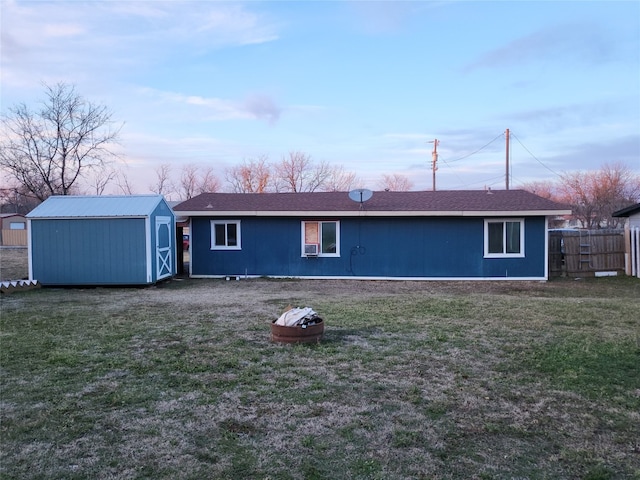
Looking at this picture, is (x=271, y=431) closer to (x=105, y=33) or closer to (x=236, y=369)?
(x=236, y=369)

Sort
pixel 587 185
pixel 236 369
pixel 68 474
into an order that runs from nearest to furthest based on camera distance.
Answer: pixel 68 474
pixel 236 369
pixel 587 185

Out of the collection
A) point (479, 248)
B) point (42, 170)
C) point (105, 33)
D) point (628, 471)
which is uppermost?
point (105, 33)

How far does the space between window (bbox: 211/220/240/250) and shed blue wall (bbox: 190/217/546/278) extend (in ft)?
0.44

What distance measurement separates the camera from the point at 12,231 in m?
39.0

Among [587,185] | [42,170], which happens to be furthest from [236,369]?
[587,185]

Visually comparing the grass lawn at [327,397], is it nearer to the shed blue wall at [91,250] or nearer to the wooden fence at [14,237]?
the shed blue wall at [91,250]

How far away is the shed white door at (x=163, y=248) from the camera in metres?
13.4

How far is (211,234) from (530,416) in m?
→ 12.5

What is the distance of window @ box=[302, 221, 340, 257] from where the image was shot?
14867 mm

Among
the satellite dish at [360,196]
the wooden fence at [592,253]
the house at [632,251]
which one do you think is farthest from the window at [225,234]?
the house at [632,251]

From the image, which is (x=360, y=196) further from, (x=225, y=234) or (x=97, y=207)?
(x=97, y=207)

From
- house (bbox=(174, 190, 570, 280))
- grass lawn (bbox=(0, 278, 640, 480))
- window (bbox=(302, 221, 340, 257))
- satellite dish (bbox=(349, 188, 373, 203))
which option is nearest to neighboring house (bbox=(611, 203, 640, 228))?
house (bbox=(174, 190, 570, 280))

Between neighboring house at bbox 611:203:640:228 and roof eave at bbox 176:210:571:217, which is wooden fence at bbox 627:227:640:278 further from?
roof eave at bbox 176:210:571:217

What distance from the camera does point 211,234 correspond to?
1522 cm
